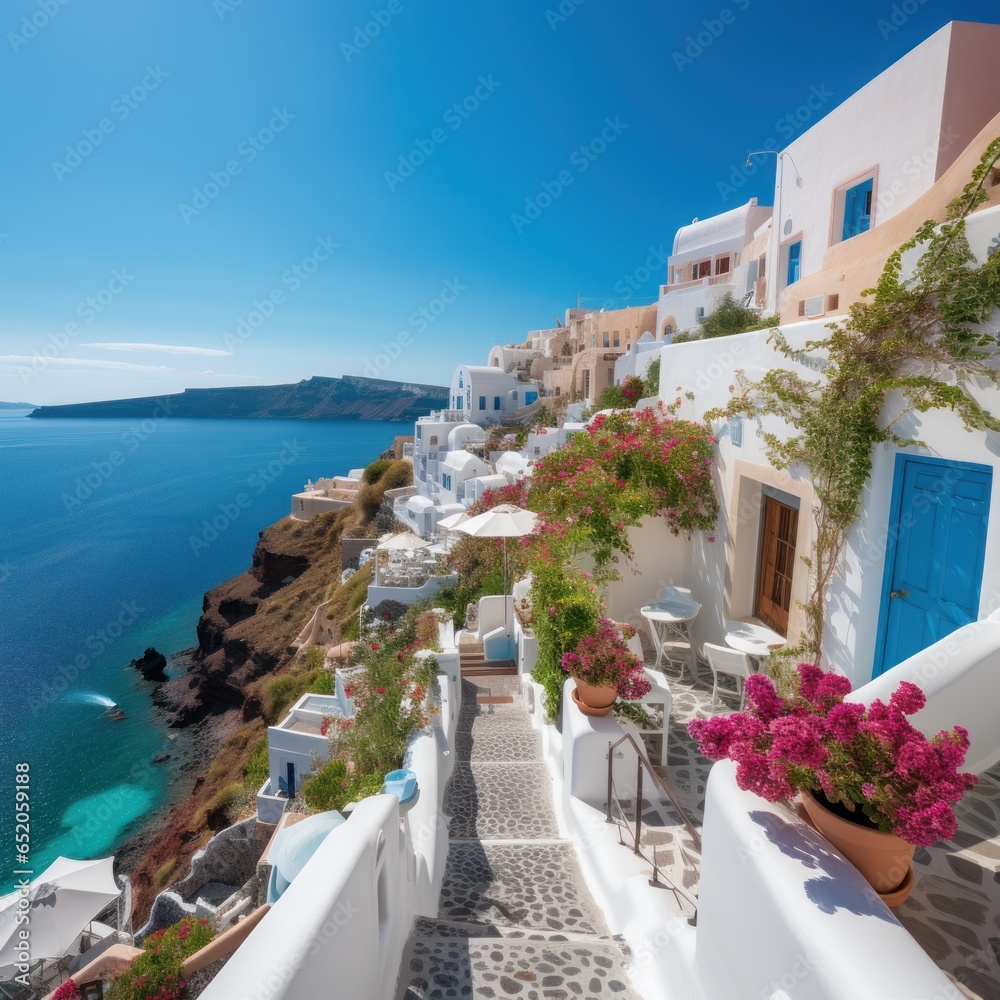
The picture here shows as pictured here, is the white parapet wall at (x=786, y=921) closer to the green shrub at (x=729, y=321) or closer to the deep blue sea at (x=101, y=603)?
the green shrub at (x=729, y=321)

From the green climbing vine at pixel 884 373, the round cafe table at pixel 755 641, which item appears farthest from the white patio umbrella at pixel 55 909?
→ the green climbing vine at pixel 884 373

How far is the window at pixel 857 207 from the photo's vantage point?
32.3 feet

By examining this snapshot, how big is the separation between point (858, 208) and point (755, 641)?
868 cm

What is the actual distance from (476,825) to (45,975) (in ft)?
40.8

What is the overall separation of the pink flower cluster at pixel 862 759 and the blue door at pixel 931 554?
2.24 meters

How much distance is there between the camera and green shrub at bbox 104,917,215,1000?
227 inches

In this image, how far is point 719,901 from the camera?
2.62 m

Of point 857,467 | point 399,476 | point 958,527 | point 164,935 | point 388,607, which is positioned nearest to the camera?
point 958,527

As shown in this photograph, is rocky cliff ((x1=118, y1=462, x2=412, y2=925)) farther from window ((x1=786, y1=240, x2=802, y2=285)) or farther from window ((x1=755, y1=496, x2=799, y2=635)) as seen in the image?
window ((x1=786, y1=240, x2=802, y2=285))

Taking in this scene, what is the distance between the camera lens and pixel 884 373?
473 cm

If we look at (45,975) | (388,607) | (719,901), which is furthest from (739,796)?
(45,975)

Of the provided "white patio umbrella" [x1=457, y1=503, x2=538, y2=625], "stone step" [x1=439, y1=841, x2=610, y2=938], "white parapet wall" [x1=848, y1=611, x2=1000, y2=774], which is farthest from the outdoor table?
"white parapet wall" [x1=848, y1=611, x2=1000, y2=774]

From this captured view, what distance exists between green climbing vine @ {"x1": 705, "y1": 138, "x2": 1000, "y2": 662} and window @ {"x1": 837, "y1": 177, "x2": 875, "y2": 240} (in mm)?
5765

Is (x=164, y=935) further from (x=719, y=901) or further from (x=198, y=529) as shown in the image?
(x=198, y=529)
